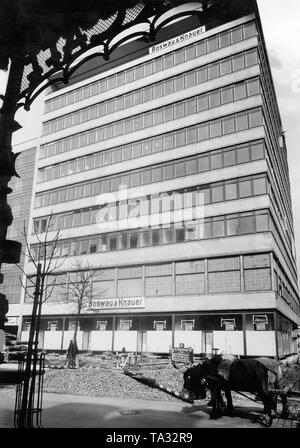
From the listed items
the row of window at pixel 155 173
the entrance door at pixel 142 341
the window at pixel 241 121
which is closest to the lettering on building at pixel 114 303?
the entrance door at pixel 142 341

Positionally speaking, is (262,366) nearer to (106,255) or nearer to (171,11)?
(171,11)

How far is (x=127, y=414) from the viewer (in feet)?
34.3

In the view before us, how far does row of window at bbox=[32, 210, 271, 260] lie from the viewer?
37.6 meters

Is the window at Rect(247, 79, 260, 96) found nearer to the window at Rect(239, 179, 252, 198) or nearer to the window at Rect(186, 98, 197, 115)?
the window at Rect(186, 98, 197, 115)

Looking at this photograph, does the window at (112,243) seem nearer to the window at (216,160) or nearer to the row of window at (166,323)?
the row of window at (166,323)

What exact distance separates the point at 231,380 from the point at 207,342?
28.5m

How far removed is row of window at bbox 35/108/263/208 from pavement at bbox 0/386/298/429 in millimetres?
31546

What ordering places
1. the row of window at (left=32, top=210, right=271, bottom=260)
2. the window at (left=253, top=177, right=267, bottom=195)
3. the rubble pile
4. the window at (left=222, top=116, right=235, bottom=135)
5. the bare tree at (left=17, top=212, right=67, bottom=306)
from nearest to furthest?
1. the bare tree at (left=17, top=212, right=67, bottom=306)
2. the rubble pile
3. the row of window at (left=32, top=210, right=271, bottom=260)
4. the window at (left=253, top=177, right=267, bottom=195)
5. the window at (left=222, top=116, right=235, bottom=135)

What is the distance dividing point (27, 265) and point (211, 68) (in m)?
34.0

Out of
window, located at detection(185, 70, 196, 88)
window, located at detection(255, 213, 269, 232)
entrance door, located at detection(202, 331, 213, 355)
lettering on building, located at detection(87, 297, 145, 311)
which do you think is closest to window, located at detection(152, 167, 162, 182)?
window, located at detection(185, 70, 196, 88)

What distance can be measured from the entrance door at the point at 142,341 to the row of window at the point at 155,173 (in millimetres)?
16336

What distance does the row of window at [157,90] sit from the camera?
137ft

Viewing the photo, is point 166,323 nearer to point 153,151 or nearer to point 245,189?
point 245,189

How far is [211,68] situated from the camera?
4347cm
